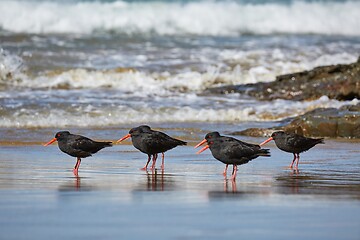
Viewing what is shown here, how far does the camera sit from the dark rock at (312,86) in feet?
58.0

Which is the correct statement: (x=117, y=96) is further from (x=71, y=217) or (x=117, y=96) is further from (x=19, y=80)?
(x=71, y=217)

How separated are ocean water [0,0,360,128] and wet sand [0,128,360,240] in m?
5.01

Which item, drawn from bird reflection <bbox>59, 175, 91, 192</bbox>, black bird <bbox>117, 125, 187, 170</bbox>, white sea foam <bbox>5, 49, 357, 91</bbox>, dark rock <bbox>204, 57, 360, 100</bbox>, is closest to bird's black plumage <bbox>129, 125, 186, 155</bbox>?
black bird <bbox>117, 125, 187, 170</bbox>

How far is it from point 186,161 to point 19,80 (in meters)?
11.4

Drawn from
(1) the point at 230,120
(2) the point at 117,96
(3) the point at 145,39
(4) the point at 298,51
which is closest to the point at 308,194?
(1) the point at 230,120

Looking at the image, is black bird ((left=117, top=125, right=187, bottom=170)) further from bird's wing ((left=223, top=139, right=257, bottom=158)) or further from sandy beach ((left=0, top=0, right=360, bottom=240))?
bird's wing ((left=223, top=139, right=257, bottom=158))

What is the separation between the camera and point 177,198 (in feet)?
22.7

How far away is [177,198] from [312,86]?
38.8 ft

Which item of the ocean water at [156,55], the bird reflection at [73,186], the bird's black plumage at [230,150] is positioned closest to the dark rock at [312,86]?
the ocean water at [156,55]

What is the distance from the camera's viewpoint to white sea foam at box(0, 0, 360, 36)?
3088 centimetres

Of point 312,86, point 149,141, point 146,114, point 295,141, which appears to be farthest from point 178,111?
point 149,141

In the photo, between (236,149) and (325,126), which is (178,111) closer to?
(325,126)

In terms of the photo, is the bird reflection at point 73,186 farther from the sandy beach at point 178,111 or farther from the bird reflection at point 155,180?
the bird reflection at point 155,180

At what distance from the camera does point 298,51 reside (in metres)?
26.4
